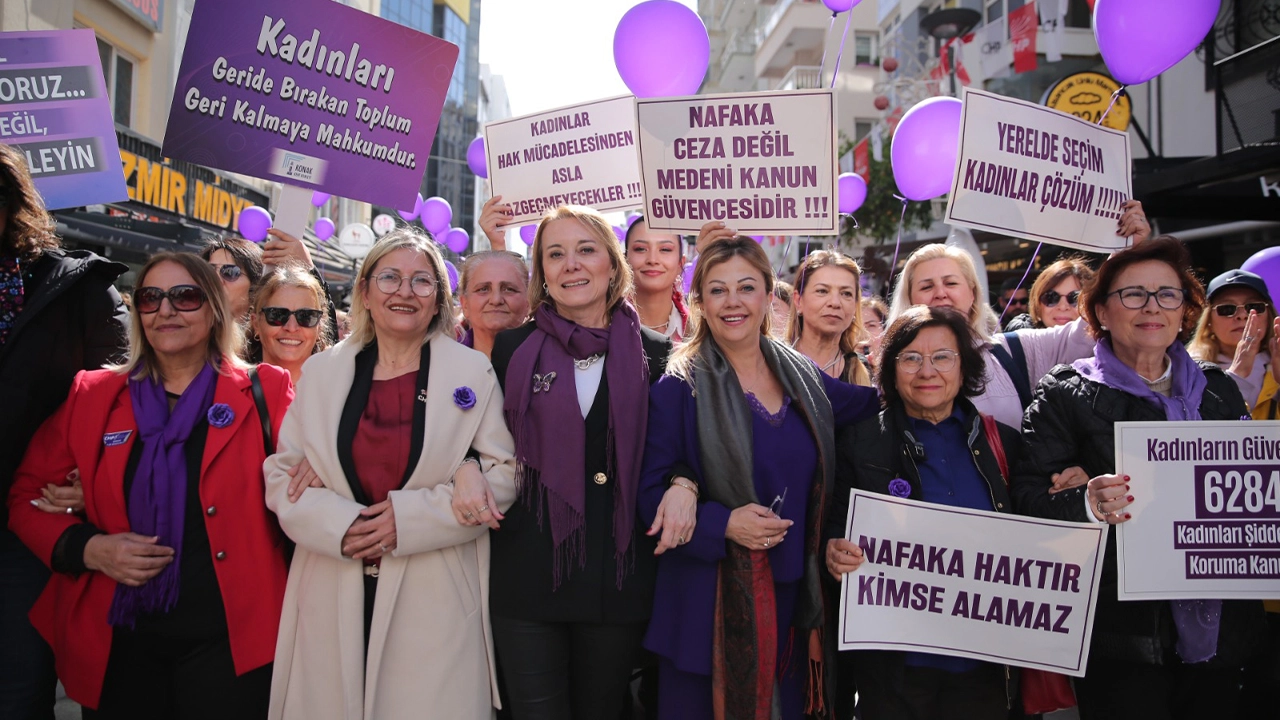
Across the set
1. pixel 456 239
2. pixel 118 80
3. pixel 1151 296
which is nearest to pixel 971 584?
pixel 1151 296

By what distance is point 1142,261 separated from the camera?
109 inches

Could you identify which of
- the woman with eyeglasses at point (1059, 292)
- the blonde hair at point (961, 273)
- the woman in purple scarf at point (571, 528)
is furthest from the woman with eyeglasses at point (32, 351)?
the woman with eyeglasses at point (1059, 292)

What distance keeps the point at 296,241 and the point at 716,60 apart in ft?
170

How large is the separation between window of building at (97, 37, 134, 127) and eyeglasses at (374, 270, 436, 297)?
1106 centimetres

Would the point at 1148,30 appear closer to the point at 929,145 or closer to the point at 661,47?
the point at 929,145

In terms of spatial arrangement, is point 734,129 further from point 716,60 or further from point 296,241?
point 716,60

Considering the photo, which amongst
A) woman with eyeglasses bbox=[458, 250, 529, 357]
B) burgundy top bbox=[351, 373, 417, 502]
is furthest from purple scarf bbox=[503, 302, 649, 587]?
woman with eyeglasses bbox=[458, 250, 529, 357]

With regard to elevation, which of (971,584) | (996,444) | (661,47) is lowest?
(971,584)

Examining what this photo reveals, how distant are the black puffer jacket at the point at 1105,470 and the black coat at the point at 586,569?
4.39 ft

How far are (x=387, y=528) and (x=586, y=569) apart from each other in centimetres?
65

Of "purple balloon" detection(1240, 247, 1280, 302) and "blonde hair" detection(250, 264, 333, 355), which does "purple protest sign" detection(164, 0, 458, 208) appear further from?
"purple balloon" detection(1240, 247, 1280, 302)

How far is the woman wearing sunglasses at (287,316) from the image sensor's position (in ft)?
11.7

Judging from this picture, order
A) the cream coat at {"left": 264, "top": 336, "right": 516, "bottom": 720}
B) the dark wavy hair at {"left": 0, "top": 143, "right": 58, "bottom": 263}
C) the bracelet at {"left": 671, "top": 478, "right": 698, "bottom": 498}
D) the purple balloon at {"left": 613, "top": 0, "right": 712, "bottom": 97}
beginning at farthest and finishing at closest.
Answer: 1. the purple balloon at {"left": 613, "top": 0, "right": 712, "bottom": 97}
2. the dark wavy hair at {"left": 0, "top": 143, "right": 58, "bottom": 263}
3. the bracelet at {"left": 671, "top": 478, "right": 698, "bottom": 498}
4. the cream coat at {"left": 264, "top": 336, "right": 516, "bottom": 720}

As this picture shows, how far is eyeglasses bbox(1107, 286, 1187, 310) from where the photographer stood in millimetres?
2678
